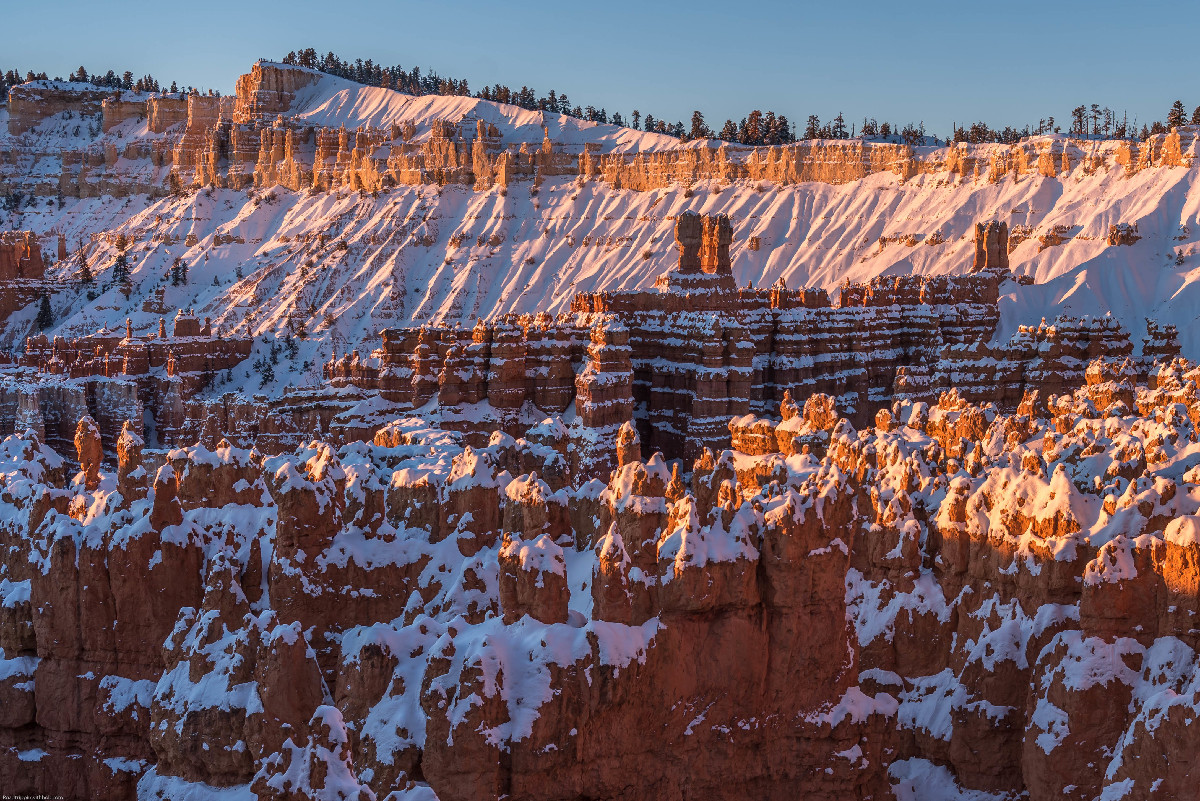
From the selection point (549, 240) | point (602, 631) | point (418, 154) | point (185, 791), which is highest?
point (418, 154)

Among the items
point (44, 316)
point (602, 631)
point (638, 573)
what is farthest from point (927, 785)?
point (44, 316)

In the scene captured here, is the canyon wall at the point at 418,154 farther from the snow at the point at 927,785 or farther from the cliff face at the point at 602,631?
the snow at the point at 927,785

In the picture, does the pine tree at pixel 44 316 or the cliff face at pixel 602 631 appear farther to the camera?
the pine tree at pixel 44 316

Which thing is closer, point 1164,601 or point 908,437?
point 1164,601

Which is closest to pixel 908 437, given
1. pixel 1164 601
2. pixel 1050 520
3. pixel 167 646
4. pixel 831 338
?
pixel 1050 520

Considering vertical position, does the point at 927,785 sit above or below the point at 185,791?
below

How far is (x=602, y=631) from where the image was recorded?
1028 cm

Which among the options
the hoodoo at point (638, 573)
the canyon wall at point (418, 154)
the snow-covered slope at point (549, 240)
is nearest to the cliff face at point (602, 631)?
the hoodoo at point (638, 573)

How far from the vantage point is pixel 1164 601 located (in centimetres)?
1080

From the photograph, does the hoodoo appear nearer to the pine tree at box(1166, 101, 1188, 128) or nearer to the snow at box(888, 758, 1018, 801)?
the snow at box(888, 758, 1018, 801)

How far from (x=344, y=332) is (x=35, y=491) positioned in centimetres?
6150

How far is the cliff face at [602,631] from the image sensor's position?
9.88 m

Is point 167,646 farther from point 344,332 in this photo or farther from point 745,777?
point 344,332

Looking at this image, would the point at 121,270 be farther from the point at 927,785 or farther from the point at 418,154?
the point at 927,785
